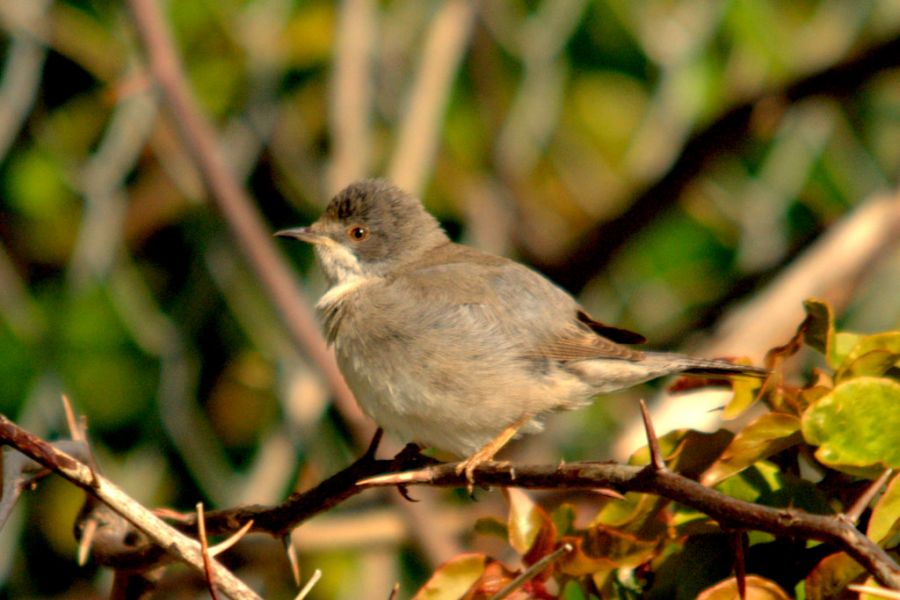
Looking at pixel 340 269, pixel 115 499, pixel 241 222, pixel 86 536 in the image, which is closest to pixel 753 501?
pixel 115 499

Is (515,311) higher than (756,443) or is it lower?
higher

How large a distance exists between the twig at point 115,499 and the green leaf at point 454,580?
30cm

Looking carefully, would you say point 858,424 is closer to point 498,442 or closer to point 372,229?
point 498,442

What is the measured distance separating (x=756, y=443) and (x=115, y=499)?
2.71 ft

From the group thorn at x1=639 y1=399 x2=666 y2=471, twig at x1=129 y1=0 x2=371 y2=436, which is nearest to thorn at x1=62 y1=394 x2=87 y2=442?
thorn at x1=639 y1=399 x2=666 y2=471

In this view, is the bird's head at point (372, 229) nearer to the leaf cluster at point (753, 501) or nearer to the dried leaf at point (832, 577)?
the leaf cluster at point (753, 501)

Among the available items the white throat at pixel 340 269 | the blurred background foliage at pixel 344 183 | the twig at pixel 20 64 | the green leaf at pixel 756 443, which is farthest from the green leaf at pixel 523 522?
the twig at pixel 20 64

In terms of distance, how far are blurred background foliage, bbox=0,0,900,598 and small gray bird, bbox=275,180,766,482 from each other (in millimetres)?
1491

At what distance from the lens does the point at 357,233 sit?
355 cm

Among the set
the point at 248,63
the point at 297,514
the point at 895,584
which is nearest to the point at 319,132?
the point at 248,63

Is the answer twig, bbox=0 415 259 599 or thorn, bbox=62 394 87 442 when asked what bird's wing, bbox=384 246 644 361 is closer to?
thorn, bbox=62 394 87 442

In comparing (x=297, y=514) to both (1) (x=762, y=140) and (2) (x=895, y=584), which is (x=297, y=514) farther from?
(1) (x=762, y=140)

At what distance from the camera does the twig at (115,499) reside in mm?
1311

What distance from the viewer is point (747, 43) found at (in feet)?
17.6
